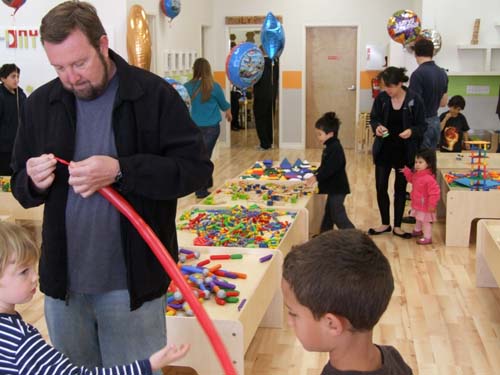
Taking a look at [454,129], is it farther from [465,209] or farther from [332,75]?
[332,75]

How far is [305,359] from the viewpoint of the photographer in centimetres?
366

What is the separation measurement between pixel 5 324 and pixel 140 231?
42cm

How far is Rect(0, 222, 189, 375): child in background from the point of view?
1.63 meters

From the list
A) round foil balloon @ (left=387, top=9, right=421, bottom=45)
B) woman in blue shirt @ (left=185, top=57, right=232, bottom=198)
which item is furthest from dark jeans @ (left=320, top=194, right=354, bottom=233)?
round foil balloon @ (left=387, top=9, right=421, bottom=45)

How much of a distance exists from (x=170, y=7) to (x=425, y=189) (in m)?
4.34

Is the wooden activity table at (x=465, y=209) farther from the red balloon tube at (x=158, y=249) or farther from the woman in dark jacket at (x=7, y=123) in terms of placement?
the red balloon tube at (x=158, y=249)

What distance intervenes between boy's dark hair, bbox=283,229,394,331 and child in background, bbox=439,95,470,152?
271 inches

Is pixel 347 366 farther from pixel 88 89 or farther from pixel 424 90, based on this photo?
pixel 424 90

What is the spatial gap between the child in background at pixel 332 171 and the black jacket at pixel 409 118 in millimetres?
570

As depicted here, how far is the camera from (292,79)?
1170 cm

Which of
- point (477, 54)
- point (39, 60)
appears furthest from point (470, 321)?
point (477, 54)

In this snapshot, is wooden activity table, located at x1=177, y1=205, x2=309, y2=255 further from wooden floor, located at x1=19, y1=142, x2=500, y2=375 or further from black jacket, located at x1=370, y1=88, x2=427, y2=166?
black jacket, located at x1=370, y1=88, x2=427, y2=166

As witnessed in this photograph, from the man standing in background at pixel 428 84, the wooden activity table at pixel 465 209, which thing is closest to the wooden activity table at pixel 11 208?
the wooden activity table at pixel 465 209

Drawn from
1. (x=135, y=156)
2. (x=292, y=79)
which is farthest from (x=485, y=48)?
(x=135, y=156)
